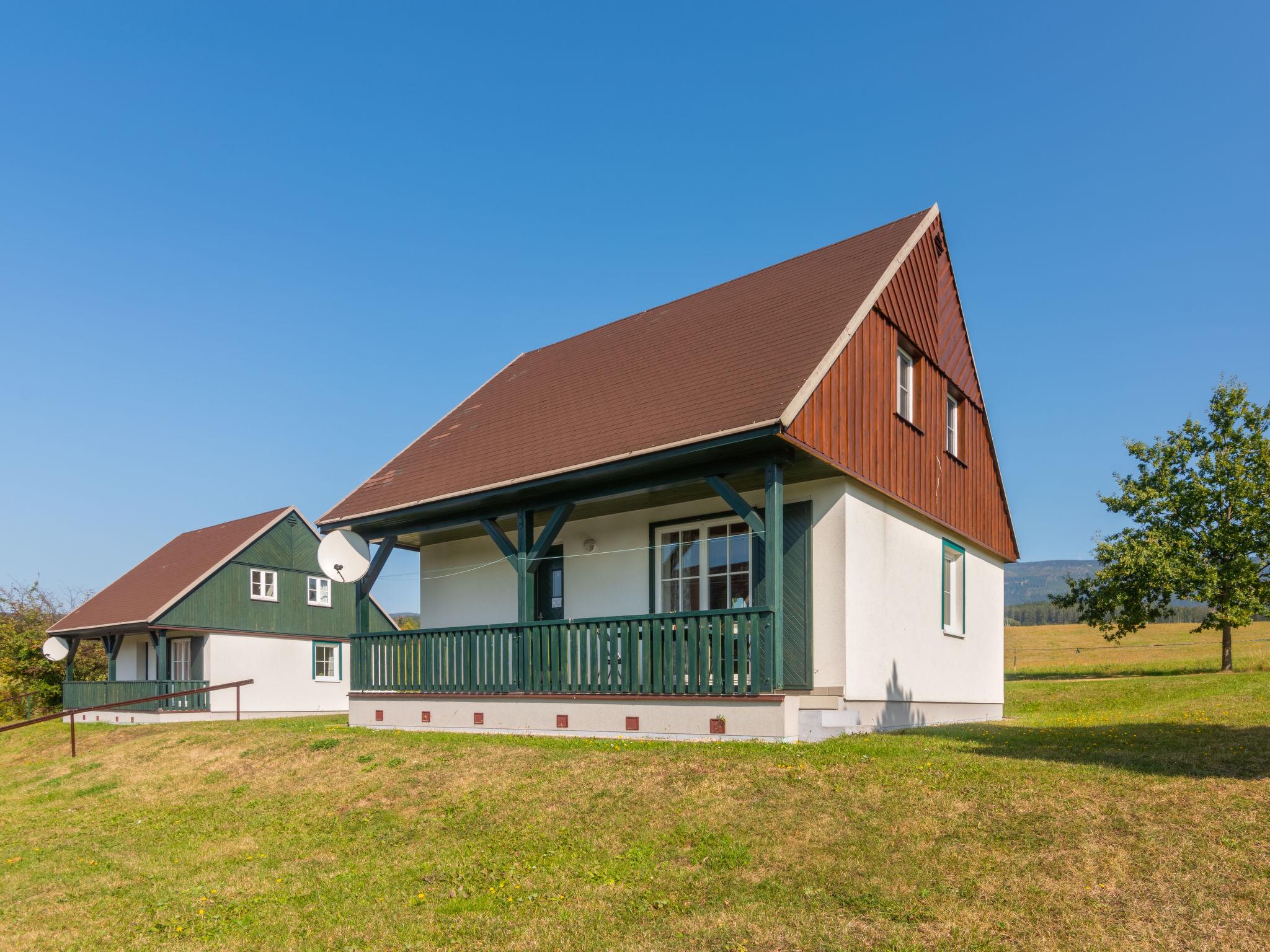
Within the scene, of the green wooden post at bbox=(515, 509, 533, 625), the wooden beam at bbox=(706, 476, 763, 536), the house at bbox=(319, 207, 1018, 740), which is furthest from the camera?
the green wooden post at bbox=(515, 509, 533, 625)

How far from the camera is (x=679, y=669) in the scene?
11.9 metres

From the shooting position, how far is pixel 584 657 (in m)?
13.1

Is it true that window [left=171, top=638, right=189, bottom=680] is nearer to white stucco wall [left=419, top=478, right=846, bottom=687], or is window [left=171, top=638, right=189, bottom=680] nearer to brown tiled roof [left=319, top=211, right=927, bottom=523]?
white stucco wall [left=419, top=478, right=846, bottom=687]

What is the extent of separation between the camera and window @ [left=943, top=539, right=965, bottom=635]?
16.3m

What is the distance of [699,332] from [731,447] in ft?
14.5

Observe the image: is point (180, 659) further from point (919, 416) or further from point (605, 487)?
point (919, 416)

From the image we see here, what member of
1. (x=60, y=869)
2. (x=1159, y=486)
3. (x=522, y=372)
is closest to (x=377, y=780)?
(x=60, y=869)

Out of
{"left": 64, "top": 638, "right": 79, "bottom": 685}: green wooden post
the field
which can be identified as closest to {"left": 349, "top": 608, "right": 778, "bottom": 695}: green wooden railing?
the field

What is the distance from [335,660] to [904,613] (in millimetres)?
27317

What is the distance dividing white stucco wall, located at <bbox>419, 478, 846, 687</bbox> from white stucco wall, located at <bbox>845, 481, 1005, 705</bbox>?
0.69 feet

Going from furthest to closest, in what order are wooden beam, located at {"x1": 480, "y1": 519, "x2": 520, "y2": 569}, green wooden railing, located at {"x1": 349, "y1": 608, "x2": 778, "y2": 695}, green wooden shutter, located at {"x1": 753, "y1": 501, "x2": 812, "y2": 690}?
wooden beam, located at {"x1": 480, "y1": 519, "x2": 520, "y2": 569}
green wooden shutter, located at {"x1": 753, "y1": 501, "x2": 812, "y2": 690}
green wooden railing, located at {"x1": 349, "y1": 608, "x2": 778, "y2": 695}

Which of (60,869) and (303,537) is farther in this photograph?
(303,537)

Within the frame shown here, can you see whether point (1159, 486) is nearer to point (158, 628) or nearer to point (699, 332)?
point (699, 332)

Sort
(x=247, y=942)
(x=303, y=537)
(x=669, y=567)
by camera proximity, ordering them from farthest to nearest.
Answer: (x=303, y=537) < (x=669, y=567) < (x=247, y=942)
